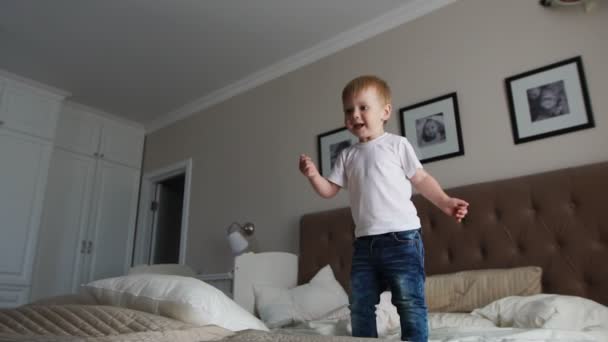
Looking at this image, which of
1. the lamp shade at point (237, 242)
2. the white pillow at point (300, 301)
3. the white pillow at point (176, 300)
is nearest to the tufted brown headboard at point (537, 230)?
the white pillow at point (300, 301)

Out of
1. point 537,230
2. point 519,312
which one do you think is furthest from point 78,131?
point 519,312

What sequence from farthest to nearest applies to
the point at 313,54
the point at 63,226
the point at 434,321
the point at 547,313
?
the point at 63,226
the point at 313,54
the point at 434,321
the point at 547,313

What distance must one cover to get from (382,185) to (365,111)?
0.22 m

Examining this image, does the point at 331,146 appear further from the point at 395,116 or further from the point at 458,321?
the point at 458,321

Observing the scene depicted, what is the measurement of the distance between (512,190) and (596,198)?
34 cm

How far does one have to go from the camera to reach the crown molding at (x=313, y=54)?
9.53 feet

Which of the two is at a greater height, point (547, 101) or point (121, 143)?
point (121, 143)

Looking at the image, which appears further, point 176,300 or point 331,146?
point 331,146

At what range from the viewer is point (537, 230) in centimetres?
202

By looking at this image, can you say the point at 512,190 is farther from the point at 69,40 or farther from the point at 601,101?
the point at 69,40

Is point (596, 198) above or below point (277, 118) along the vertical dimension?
below

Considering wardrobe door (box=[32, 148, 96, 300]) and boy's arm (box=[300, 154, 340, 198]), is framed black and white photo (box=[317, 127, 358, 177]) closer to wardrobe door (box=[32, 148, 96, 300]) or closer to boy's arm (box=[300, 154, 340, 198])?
boy's arm (box=[300, 154, 340, 198])

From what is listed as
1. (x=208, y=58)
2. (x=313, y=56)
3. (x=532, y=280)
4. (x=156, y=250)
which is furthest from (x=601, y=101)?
(x=156, y=250)

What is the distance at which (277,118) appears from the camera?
140 inches
